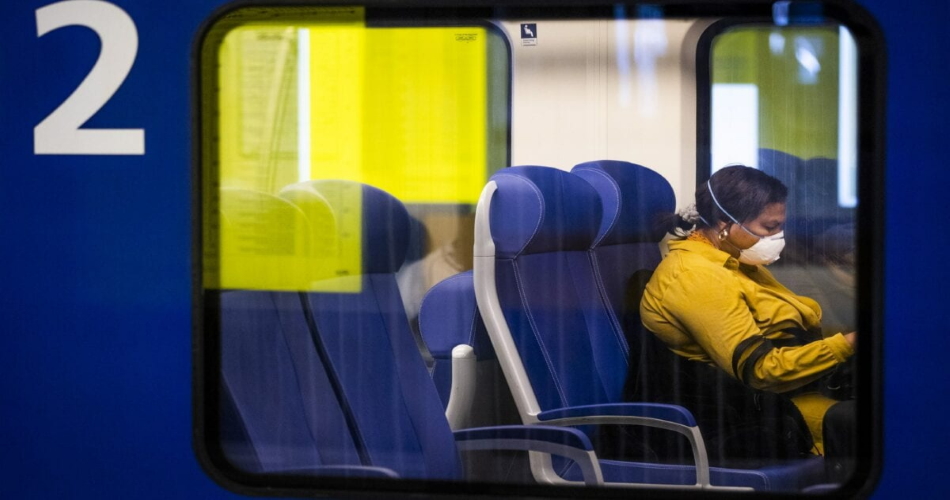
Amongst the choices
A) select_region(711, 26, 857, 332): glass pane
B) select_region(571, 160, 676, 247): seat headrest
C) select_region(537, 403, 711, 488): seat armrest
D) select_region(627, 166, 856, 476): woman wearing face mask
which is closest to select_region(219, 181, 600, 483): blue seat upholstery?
select_region(537, 403, 711, 488): seat armrest

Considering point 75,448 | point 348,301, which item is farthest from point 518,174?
point 75,448

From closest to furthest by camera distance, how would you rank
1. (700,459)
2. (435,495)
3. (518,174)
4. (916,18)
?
(916,18)
(435,495)
(700,459)
(518,174)

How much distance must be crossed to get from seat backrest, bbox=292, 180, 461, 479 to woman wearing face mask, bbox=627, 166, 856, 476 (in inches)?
20.8

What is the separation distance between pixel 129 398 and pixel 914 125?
1.44m

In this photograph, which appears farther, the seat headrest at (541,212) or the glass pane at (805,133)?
the seat headrest at (541,212)

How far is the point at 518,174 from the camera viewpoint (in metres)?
2.26

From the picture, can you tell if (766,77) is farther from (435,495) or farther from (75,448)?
(75,448)

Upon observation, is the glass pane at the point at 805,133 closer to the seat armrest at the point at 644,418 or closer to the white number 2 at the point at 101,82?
the seat armrest at the point at 644,418

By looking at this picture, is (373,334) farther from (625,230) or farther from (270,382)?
(625,230)

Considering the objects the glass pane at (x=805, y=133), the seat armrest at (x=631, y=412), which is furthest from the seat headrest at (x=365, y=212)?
the glass pane at (x=805, y=133)

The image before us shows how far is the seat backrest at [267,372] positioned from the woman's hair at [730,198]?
0.85 meters

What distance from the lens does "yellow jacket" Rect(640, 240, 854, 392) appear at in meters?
2.23

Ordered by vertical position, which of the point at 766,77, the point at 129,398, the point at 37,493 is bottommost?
the point at 37,493

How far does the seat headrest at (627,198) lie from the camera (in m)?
2.16
